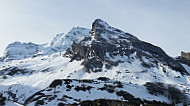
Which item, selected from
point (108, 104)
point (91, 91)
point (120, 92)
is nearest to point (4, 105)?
point (108, 104)

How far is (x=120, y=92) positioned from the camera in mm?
142500

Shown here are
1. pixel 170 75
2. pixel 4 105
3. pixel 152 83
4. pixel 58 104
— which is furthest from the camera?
pixel 170 75

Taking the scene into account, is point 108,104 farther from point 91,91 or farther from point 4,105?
point 4,105

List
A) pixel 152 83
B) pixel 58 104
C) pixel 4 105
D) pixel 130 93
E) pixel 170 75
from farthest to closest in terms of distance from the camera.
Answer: pixel 170 75 → pixel 152 83 → pixel 130 93 → pixel 58 104 → pixel 4 105

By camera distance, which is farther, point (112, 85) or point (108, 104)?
point (112, 85)

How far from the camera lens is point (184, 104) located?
449 feet

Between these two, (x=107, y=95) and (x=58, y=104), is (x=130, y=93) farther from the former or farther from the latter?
(x=58, y=104)

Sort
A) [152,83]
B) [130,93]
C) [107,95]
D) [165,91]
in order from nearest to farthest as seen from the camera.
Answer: [107,95]
[130,93]
[165,91]
[152,83]

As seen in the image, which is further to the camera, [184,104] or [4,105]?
[184,104]

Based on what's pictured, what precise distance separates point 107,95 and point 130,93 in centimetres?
1938

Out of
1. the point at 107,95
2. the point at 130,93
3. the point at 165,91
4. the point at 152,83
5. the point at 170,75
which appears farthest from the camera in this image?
the point at 170,75

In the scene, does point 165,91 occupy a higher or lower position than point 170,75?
lower

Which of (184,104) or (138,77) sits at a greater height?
(138,77)

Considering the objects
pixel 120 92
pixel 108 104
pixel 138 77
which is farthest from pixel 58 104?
pixel 138 77
